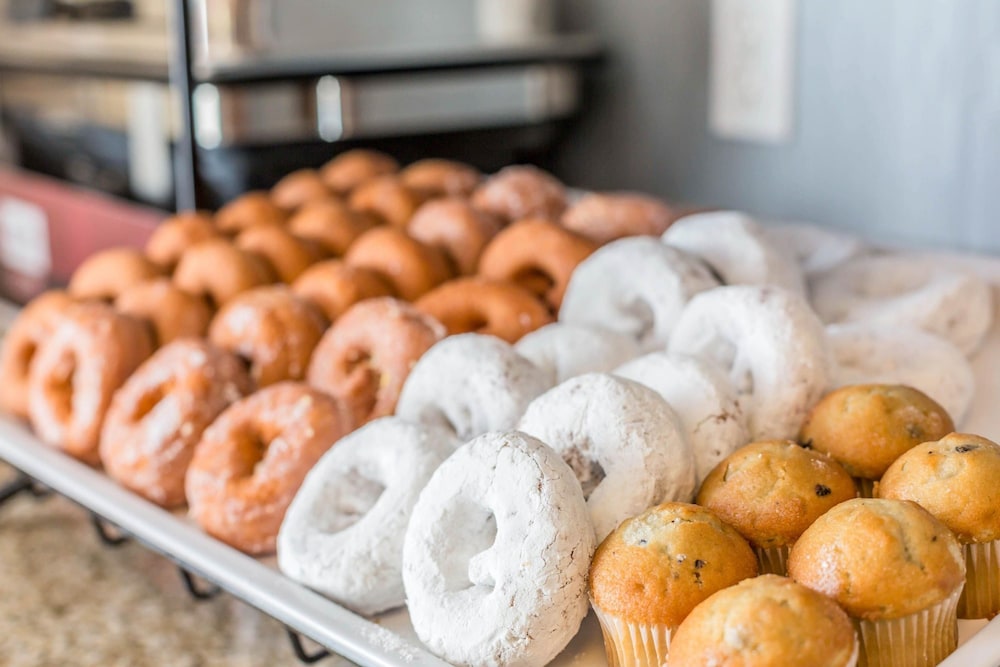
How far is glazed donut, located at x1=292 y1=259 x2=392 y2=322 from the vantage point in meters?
1.25

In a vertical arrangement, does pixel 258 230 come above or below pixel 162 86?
below

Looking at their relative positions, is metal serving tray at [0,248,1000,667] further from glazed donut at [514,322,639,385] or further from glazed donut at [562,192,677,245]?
glazed donut at [562,192,677,245]

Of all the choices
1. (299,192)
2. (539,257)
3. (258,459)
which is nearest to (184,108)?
(299,192)

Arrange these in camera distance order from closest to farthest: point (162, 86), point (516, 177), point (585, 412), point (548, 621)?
1. point (548, 621)
2. point (585, 412)
3. point (516, 177)
4. point (162, 86)

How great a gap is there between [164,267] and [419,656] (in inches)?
35.1

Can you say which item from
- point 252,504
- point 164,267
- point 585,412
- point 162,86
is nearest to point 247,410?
point 252,504

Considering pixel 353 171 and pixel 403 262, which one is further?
pixel 353 171

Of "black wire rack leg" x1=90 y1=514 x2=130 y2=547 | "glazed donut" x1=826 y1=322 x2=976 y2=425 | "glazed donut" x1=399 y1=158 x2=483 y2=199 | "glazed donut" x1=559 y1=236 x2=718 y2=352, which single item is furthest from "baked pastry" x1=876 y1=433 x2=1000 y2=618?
"glazed donut" x1=399 y1=158 x2=483 y2=199

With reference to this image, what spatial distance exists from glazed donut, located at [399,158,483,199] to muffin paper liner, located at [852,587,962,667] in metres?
1.09

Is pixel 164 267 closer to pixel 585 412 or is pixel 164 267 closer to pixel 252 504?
pixel 252 504

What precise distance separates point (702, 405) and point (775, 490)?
12cm

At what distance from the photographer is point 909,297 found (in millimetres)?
1239

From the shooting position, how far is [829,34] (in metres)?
2.35

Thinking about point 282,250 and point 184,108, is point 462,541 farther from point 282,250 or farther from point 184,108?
point 184,108
